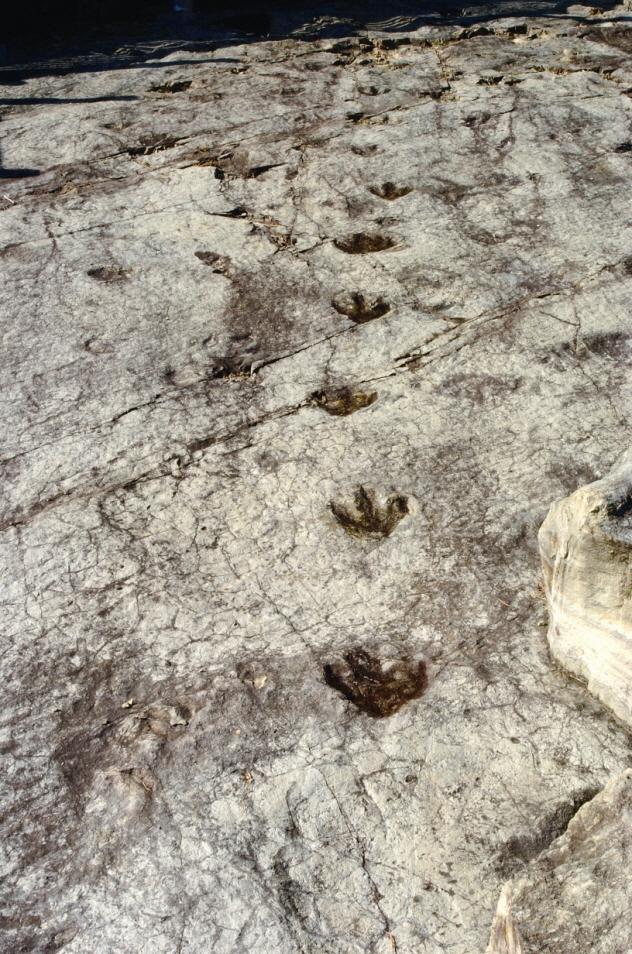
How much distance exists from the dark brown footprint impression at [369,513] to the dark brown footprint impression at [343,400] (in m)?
0.48

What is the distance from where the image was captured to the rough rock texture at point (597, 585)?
238 cm

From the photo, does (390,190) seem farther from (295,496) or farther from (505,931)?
(505,931)

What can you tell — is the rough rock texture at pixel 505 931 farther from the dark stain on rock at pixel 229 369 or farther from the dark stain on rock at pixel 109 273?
the dark stain on rock at pixel 109 273

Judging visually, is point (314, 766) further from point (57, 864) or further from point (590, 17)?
point (590, 17)

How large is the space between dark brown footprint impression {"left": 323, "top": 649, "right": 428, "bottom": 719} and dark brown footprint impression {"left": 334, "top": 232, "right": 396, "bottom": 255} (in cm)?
235

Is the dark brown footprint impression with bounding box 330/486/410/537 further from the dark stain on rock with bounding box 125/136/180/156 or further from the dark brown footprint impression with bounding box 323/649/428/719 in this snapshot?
the dark stain on rock with bounding box 125/136/180/156

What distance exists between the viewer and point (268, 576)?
300 cm

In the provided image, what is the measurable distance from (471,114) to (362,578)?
3.63 m

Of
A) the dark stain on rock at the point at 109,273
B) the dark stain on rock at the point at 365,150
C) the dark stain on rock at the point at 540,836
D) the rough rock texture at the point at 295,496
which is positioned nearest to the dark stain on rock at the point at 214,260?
the rough rock texture at the point at 295,496

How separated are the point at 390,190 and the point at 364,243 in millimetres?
515

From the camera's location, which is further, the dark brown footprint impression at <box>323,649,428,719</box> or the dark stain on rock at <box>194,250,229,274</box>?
the dark stain on rock at <box>194,250,229,274</box>

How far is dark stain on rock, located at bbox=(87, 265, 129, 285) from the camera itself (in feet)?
13.9

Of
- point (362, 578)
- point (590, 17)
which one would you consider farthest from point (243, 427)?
point (590, 17)

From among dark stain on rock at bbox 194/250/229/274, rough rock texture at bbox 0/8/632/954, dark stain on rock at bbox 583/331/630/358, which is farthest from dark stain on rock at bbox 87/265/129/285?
A: dark stain on rock at bbox 583/331/630/358
